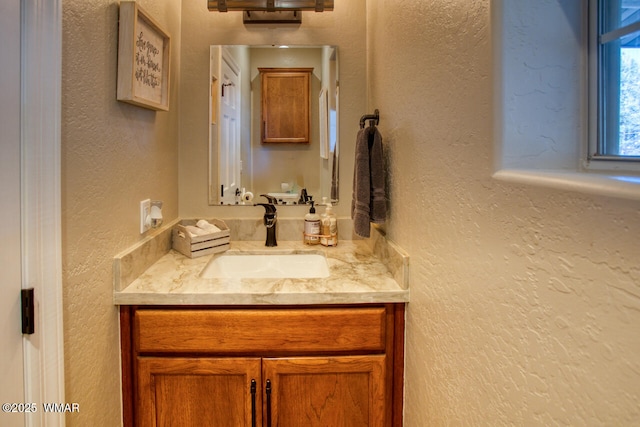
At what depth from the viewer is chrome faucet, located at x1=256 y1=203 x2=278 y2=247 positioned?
1.84 m

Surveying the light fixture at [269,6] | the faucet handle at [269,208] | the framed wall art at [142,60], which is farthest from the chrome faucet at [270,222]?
the light fixture at [269,6]

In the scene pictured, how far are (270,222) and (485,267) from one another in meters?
1.22

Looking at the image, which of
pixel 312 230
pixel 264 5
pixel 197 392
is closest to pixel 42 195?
pixel 197 392

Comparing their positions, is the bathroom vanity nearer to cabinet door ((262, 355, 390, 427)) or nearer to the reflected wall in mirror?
cabinet door ((262, 355, 390, 427))

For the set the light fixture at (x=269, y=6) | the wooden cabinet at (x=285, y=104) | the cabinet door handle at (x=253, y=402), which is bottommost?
the cabinet door handle at (x=253, y=402)

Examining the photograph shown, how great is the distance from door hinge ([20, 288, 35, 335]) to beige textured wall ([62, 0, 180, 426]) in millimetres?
104

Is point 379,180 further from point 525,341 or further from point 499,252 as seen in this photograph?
point 525,341

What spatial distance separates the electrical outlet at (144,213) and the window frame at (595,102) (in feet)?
4.37

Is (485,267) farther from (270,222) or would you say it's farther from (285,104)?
(285,104)

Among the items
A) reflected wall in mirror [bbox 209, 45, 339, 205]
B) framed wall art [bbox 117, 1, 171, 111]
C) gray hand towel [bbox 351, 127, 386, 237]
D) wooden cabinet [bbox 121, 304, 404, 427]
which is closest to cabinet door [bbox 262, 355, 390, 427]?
wooden cabinet [bbox 121, 304, 404, 427]

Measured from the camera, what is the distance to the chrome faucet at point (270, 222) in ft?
6.04

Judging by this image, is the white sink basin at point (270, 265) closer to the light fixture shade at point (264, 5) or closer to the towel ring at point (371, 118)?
the towel ring at point (371, 118)

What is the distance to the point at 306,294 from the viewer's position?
1273mm

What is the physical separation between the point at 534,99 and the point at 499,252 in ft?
0.88
